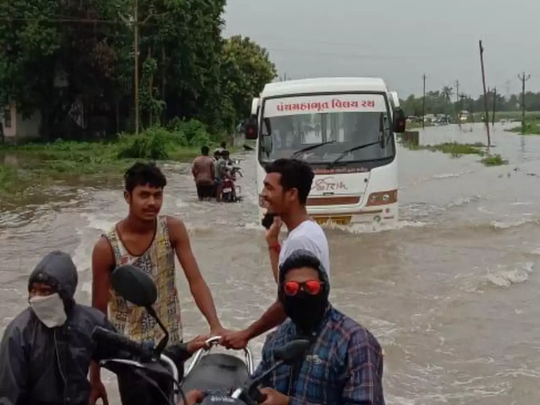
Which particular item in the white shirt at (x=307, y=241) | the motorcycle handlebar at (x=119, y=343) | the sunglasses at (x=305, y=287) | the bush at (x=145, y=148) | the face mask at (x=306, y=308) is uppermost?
the bush at (x=145, y=148)

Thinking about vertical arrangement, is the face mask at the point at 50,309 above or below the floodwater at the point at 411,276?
above

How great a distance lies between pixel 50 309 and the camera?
3248mm

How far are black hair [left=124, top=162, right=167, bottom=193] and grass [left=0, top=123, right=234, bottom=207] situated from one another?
19120 millimetres

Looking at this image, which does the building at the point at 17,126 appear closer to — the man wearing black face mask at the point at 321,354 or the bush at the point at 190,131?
the bush at the point at 190,131

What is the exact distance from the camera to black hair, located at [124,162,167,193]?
4.05m

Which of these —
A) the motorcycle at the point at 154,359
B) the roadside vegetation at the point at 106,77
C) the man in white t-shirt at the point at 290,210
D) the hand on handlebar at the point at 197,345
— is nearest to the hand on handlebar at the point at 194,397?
the motorcycle at the point at 154,359

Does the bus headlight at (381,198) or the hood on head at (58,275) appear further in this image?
the bus headlight at (381,198)

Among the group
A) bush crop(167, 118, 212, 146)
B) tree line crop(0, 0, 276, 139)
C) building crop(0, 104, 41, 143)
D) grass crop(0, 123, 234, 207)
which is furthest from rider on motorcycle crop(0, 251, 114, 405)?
building crop(0, 104, 41, 143)

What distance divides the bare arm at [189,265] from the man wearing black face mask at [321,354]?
51.8 inches

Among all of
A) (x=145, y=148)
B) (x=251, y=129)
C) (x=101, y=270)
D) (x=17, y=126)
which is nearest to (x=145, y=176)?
(x=101, y=270)

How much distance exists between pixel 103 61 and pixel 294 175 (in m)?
44.6

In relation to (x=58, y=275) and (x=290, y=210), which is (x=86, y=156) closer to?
(x=290, y=210)

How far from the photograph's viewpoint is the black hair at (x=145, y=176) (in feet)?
13.3

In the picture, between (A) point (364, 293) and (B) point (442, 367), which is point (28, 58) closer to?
(A) point (364, 293)
